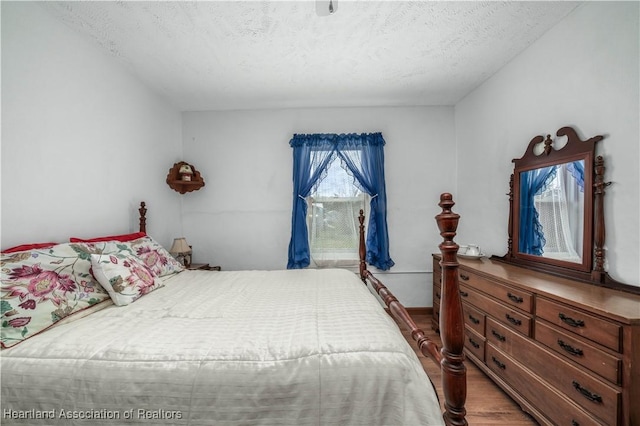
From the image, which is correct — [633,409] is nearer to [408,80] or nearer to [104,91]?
[408,80]

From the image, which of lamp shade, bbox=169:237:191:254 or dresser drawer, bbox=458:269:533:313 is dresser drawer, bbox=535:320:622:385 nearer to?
dresser drawer, bbox=458:269:533:313

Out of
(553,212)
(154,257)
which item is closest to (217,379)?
(154,257)

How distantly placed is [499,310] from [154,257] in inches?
107

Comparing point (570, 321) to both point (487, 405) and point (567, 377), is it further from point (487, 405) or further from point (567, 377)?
point (487, 405)

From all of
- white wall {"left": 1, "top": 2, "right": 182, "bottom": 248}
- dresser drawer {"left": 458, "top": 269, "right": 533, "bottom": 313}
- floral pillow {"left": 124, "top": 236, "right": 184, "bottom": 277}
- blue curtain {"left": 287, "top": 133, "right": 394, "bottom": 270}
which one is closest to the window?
blue curtain {"left": 287, "top": 133, "right": 394, "bottom": 270}

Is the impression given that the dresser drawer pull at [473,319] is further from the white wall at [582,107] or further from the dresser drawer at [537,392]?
the white wall at [582,107]

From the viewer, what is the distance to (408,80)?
103 inches

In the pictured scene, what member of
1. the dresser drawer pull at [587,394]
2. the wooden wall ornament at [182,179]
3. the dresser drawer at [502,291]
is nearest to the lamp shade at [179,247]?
the wooden wall ornament at [182,179]

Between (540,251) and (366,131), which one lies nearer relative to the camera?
(540,251)

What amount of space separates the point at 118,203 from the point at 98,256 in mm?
970

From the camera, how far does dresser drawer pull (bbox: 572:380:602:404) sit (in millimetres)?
1221

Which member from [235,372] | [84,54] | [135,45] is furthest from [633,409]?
[84,54]

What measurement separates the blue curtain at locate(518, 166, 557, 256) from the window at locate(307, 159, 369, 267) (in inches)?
62.7

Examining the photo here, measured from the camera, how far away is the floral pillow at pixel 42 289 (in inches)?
43.0
